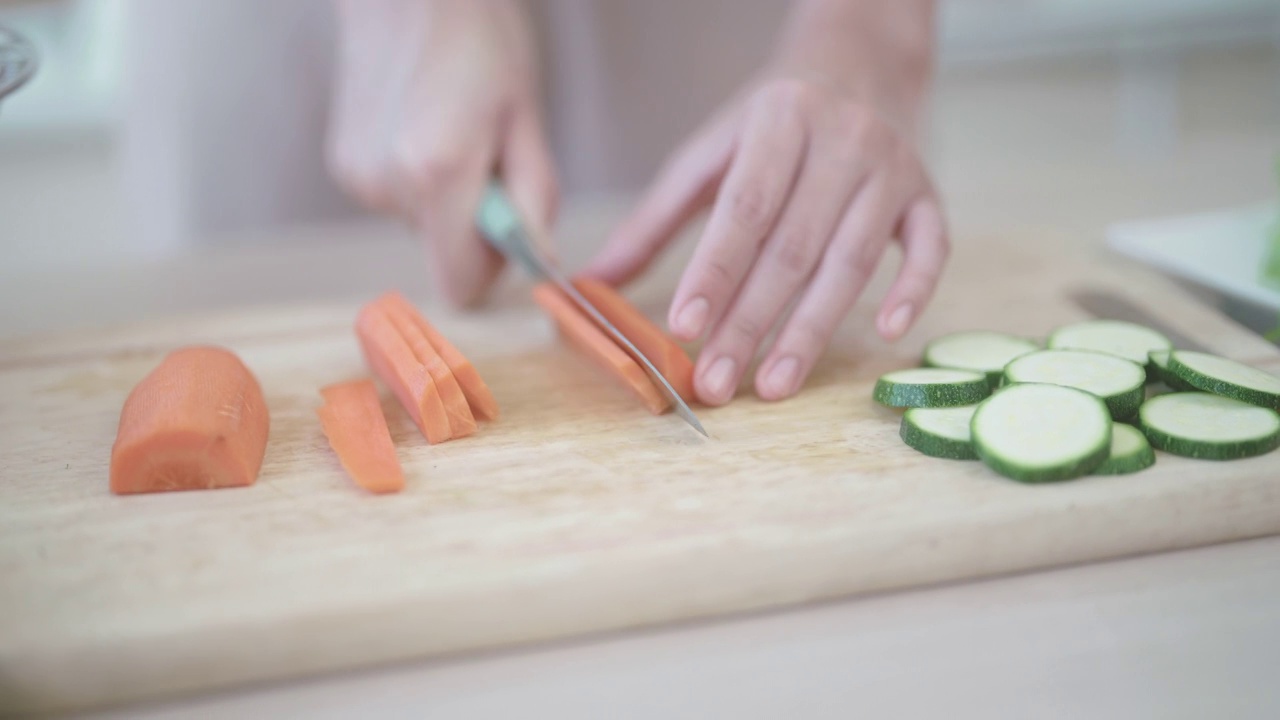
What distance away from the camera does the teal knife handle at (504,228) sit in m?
2.30

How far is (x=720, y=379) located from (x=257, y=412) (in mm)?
814

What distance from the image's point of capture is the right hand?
8.13ft

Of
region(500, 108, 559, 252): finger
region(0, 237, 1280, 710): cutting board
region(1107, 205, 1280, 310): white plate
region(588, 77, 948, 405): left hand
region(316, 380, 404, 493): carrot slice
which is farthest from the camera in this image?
region(500, 108, 559, 252): finger

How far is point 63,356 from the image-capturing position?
2.31 meters

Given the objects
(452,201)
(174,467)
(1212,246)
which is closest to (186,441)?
(174,467)

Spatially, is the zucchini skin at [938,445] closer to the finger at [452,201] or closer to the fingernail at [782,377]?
the fingernail at [782,377]

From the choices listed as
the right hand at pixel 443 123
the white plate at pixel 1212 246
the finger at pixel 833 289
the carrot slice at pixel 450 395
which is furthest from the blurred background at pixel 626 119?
the carrot slice at pixel 450 395

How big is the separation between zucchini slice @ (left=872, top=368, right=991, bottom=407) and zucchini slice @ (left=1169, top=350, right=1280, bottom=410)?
0.31 meters

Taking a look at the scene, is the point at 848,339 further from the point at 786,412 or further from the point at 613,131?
the point at 613,131

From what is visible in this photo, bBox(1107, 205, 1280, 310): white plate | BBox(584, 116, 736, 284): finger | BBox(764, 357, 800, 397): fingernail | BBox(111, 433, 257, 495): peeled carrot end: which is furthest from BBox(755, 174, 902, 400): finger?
BBox(111, 433, 257, 495): peeled carrot end

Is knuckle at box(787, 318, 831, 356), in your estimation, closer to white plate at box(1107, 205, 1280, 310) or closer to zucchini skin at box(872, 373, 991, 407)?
zucchini skin at box(872, 373, 991, 407)

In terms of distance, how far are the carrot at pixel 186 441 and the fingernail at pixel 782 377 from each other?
35.0 inches

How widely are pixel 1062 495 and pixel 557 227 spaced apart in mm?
2527

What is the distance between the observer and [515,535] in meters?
1.43
